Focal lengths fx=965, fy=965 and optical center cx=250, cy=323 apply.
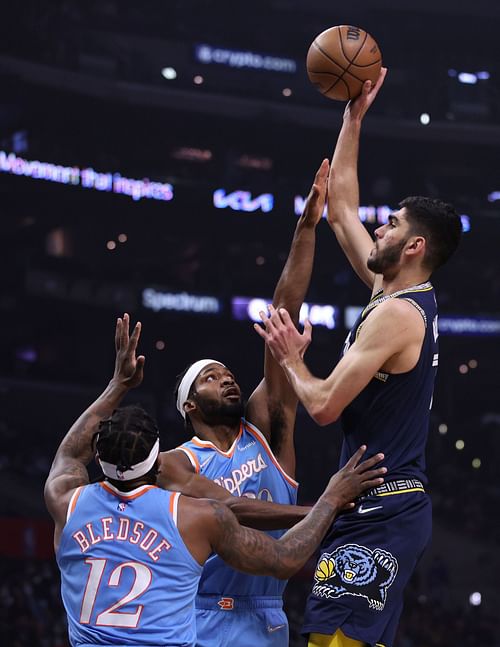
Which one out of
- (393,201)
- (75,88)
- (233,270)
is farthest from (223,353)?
(75,88)

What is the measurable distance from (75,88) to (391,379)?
78.0 ft

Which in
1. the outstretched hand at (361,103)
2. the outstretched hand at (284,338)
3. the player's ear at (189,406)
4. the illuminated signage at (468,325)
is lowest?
the player's ear at (189,406)

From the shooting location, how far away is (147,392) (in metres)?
25.8

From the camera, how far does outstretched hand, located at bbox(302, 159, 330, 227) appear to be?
183 inches

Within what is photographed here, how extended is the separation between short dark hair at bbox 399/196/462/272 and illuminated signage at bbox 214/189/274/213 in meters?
22.8

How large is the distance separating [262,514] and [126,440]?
871 millimetres

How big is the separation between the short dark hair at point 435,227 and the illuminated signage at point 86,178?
70.6ft

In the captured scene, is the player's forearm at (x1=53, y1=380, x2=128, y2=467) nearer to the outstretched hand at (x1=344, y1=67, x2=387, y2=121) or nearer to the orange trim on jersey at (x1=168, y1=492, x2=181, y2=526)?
the orange trim on jersey at (x1=168, y1=492, x2=181, y2=526)

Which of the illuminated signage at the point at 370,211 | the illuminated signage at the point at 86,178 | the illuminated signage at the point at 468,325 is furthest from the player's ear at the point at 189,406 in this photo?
the illuminated signage at the point at 468,325

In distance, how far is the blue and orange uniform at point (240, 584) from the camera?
14.7 ft

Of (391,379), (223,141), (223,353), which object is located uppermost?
(223,141)

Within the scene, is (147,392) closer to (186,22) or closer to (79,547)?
(186,22)

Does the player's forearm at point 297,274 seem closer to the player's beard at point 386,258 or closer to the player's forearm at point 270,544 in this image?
the player's beard at point 386,258

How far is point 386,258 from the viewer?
3.97 meters
